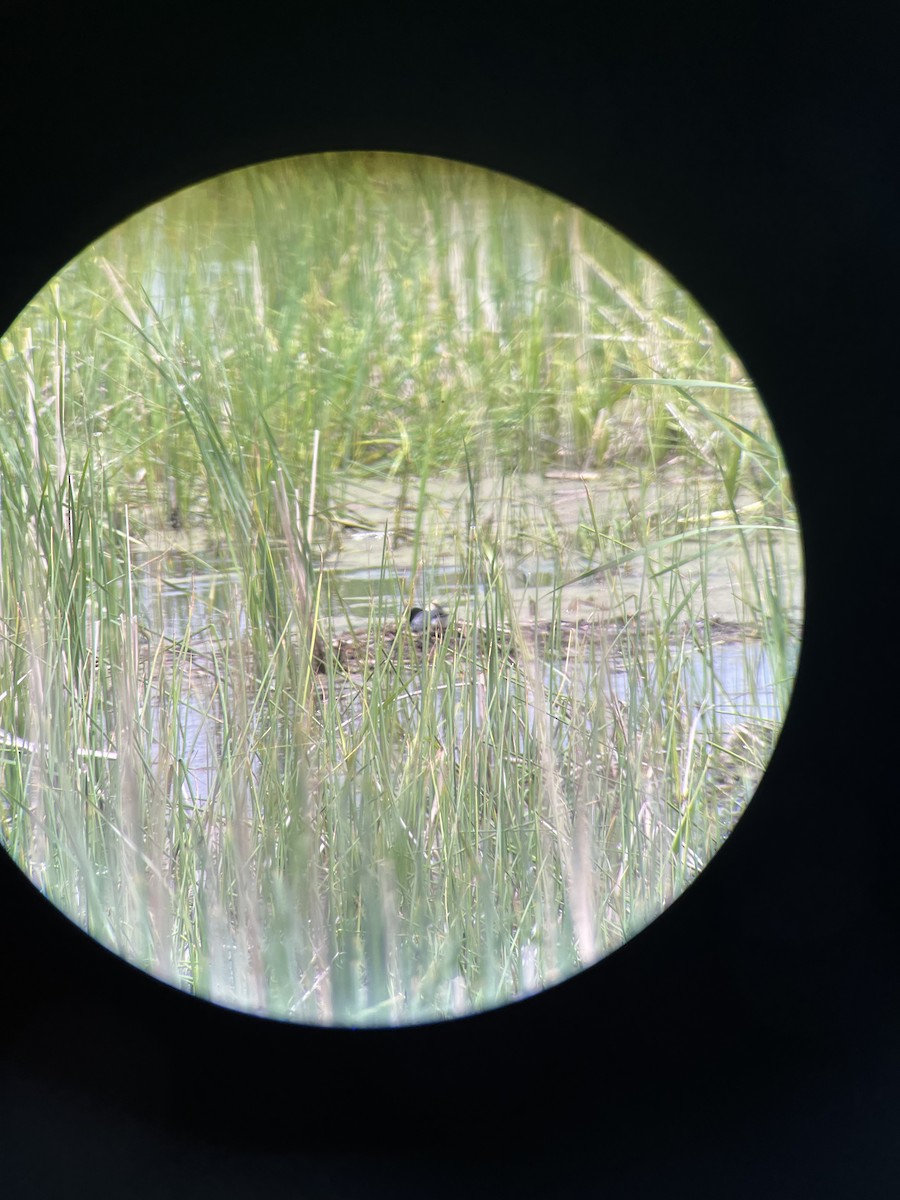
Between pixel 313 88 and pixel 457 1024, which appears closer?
pixel 313 88

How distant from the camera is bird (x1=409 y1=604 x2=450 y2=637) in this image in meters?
1.09

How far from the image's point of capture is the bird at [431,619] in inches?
43.1

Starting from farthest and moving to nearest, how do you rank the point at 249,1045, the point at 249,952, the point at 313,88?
1. the point at 249,952
2. the point at 249,1045
3. the point at 313,88

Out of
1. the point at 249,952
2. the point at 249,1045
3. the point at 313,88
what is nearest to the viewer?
the point at 313,88

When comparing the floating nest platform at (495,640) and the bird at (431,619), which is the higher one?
the bird at (431,619)

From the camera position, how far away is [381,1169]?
1038 mm

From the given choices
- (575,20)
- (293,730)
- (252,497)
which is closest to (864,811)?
(293,730)

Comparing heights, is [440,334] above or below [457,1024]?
above

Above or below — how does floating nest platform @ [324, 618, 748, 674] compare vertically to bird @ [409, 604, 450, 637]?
below

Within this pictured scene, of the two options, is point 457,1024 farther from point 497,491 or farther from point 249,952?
point 497,491

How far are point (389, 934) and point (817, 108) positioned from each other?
0.99m

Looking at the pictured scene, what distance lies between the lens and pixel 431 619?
1.10m

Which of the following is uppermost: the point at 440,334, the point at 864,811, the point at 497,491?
the point at 440,334

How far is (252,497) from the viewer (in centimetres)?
108
